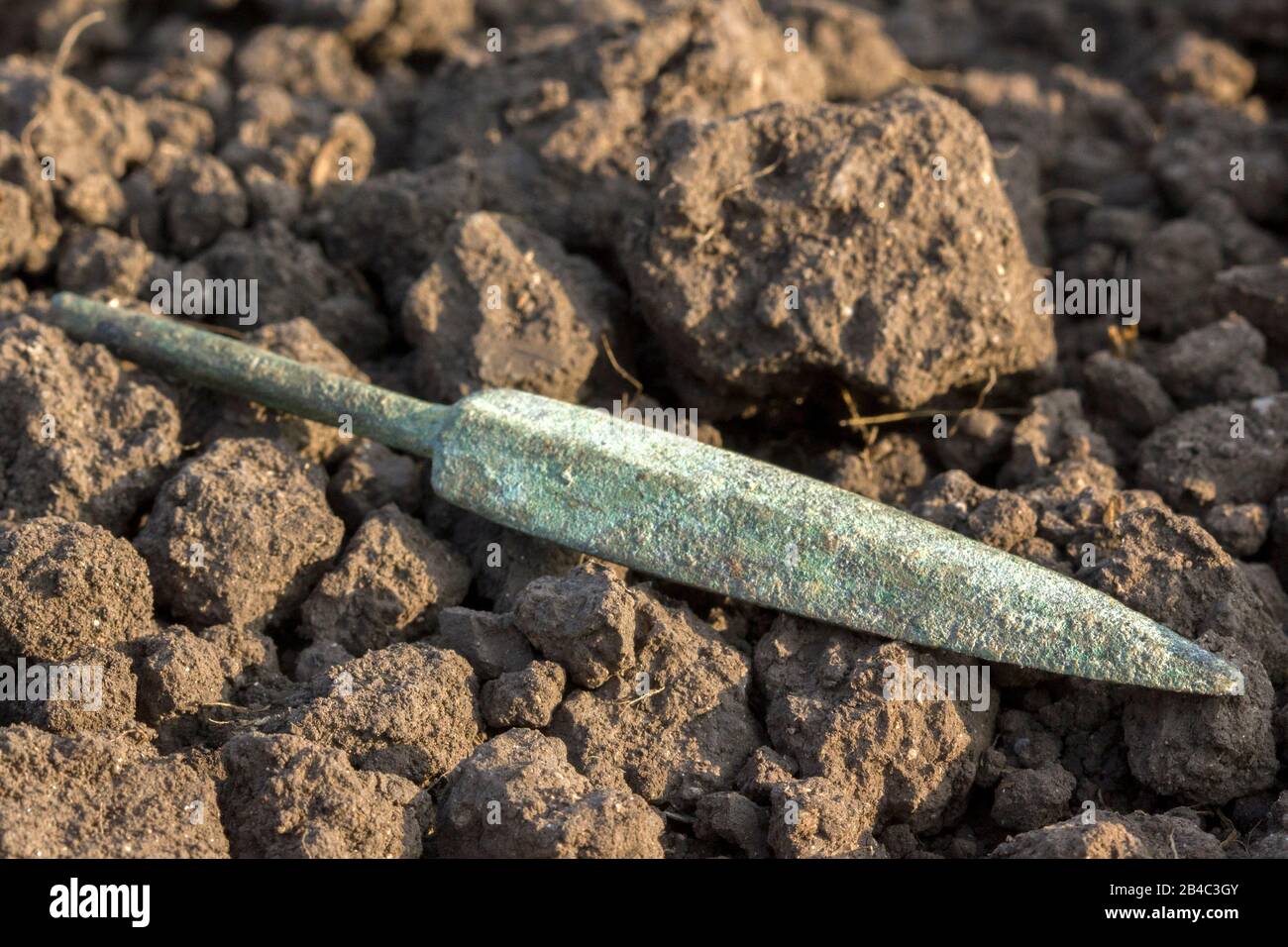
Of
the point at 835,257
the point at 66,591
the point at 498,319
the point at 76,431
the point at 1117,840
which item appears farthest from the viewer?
the point at 498,319

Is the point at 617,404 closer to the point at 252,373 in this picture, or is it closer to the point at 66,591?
the point at 252,373

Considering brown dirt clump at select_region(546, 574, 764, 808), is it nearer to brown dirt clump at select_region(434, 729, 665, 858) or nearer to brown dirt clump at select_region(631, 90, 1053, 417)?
brown dirt clump at select_region(434, 729, 665, 858)

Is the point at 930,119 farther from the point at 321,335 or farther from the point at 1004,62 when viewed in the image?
the point at 1004,62

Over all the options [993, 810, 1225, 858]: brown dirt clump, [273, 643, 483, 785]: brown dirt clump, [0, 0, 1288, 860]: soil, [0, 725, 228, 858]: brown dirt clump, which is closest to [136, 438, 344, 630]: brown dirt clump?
[0, 0, 1288, 860]: soil

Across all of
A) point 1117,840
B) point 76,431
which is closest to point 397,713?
point 76,431

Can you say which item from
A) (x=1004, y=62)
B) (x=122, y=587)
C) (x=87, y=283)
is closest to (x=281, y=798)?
(x=122, y=587)

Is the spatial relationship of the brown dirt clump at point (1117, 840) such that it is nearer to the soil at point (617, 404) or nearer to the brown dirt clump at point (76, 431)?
the soil at point (617, 404)

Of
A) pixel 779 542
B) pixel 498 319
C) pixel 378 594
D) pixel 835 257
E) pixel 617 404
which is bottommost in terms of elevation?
pixel 378 594
